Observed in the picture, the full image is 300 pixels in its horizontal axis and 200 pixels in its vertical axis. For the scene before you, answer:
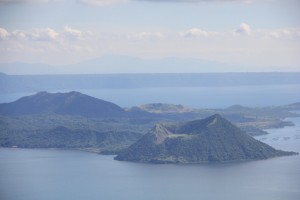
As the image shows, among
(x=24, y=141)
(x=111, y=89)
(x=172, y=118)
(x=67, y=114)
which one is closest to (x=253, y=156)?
(x=24, y=141)

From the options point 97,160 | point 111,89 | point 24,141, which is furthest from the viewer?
point 111,89

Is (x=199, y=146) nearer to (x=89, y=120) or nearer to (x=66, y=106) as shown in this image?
(x=89, y=120)

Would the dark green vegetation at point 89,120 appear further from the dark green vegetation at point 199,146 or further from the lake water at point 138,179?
the lake water at point 138,179

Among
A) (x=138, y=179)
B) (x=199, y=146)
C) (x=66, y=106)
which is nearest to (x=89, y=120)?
(x=66, y=106)

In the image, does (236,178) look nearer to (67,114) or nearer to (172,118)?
(172,118)

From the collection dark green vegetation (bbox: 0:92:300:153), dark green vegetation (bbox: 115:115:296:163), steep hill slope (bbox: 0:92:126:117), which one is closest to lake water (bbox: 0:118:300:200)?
dark green vegetation (bbox: 115:115:296:163)

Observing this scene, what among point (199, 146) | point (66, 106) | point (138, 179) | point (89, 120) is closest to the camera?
point (138, 179)

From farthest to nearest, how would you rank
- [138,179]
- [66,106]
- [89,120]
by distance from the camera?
[66,106] < [89,120] < [138,179]
